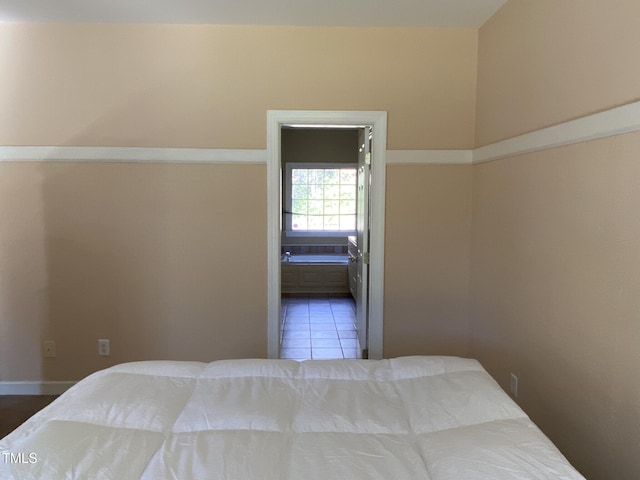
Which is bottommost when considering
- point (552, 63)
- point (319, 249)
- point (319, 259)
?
point (319, 259)

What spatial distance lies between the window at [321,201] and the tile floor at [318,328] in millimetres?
1412

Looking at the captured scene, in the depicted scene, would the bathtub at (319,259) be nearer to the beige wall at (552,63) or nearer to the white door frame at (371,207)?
the white door frame at (371,207)

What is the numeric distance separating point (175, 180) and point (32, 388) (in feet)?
6.12

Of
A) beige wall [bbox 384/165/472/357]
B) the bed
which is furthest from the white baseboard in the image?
beige wall [bbox 384/165/472/357]

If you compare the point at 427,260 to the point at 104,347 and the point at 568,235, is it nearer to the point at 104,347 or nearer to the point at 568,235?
the point at 568,235

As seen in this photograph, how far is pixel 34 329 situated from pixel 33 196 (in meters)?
0.97

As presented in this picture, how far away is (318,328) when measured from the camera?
4918mm

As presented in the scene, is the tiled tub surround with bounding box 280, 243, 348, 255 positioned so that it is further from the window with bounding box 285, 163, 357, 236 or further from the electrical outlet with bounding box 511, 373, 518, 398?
the electrical outlet with bounding box 511, 373, 518, 398

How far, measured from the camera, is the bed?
1239 millimetres

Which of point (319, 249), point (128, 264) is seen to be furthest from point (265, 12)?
point (319, 249)

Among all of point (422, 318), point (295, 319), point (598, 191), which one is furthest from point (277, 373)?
point (295, 319)

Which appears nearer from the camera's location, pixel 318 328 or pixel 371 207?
pixel 371 207

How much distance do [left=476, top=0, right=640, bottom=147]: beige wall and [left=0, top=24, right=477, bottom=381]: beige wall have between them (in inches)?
13.8

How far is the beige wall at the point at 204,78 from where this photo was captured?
10.2 ft
